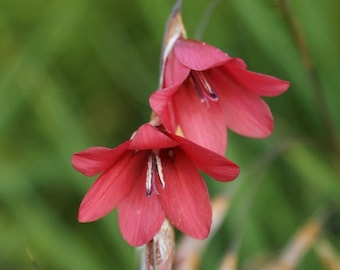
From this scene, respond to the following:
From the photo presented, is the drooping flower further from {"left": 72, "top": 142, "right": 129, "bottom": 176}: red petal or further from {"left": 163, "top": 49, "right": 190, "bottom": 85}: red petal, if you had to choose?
{"left": 72, "top": 142, "right": 129, "bottom": 176}: red petal

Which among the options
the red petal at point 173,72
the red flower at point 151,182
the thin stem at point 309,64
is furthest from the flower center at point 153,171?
the thin stem at point 309,64

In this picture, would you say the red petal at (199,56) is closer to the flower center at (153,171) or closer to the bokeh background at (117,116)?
the flower center at (153,171)

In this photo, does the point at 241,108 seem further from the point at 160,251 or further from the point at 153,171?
the point at 160,251

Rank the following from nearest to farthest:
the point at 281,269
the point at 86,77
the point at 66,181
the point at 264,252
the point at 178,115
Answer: the point at 178,115 < the point at 281,269 < the point at 264,252 < the point at 66,181 < the point at 86,77

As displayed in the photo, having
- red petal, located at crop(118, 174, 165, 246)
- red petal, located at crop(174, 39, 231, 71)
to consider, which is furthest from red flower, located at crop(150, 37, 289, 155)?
red petal, located at crop(118, 174, 165, 246)

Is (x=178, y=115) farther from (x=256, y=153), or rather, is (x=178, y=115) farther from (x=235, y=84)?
(x=256, y=153)

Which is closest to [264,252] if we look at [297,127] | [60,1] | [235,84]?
[297,127]
